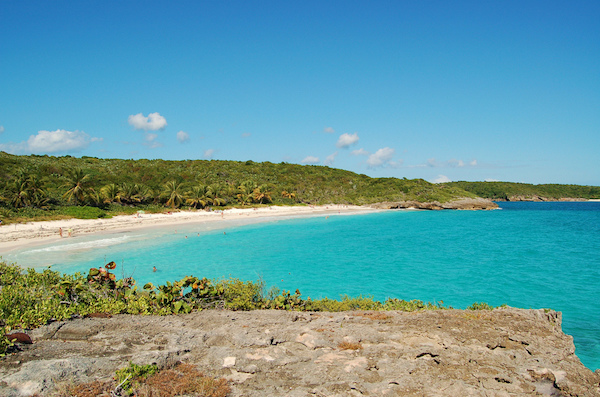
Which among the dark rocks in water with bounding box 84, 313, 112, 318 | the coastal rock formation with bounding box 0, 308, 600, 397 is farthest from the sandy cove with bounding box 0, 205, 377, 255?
the coastal rock formation with bounding box 0, 308, 600, 397

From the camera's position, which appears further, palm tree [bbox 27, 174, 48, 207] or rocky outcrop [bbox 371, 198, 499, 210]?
rocky outcrop [bbox 371, 198, 499, 210]

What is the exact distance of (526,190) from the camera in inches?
5822

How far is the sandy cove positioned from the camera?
1006 inches

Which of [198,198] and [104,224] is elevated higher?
[198,198]

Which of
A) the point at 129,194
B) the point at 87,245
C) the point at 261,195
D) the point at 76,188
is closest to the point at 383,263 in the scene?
the point at 87,245

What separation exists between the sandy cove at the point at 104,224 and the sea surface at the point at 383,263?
258cm

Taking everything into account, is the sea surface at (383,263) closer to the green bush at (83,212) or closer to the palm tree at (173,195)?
the green bush at (83,212)

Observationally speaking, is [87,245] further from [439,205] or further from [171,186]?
[439,205]

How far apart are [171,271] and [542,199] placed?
17060 centimetres

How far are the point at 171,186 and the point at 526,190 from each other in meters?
155

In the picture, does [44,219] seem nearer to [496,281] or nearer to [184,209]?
[184,209]

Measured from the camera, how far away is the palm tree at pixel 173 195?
159ft

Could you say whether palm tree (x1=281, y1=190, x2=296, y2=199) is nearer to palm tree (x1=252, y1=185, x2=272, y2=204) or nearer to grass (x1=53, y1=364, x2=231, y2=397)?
palm tree (x1=252, y1=185, x2=272, y2=204)

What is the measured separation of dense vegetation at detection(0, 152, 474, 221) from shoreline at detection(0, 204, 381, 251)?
7.48 ft
